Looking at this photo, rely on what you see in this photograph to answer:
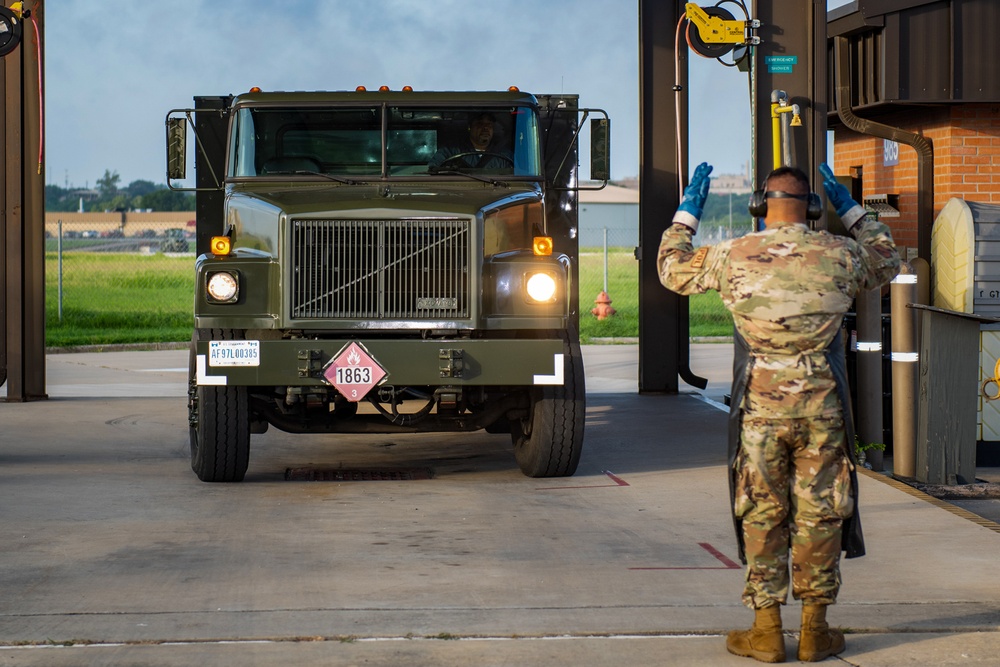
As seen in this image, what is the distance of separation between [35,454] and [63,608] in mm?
4960

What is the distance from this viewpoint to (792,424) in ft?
17.0

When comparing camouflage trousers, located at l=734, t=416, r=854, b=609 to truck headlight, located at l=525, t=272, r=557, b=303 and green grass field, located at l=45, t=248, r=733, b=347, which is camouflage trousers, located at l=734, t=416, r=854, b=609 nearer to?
truck headlight, located at l=525, t=272, r=557, b=303

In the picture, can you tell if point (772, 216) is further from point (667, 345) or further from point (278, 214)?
point (667, 345)

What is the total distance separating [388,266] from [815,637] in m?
4.52

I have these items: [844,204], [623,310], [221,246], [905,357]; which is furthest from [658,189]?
[623,310]

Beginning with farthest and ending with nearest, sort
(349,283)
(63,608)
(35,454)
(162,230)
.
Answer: (162,230)
(35,454)
(349,283)
(63,608)

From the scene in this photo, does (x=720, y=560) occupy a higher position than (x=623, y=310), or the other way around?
(x=623, y=310)

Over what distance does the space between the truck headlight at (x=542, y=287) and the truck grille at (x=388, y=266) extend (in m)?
0.40

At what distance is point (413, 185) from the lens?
973cm

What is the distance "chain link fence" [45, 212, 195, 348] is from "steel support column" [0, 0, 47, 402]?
30.0 ft

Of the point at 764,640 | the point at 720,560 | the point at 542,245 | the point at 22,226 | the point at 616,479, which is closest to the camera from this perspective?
the point at 764,640

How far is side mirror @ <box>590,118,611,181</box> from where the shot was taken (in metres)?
10.1

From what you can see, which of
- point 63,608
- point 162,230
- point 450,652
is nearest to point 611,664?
point 450,652

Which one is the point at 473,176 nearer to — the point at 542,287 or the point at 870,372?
the point at 542,287
